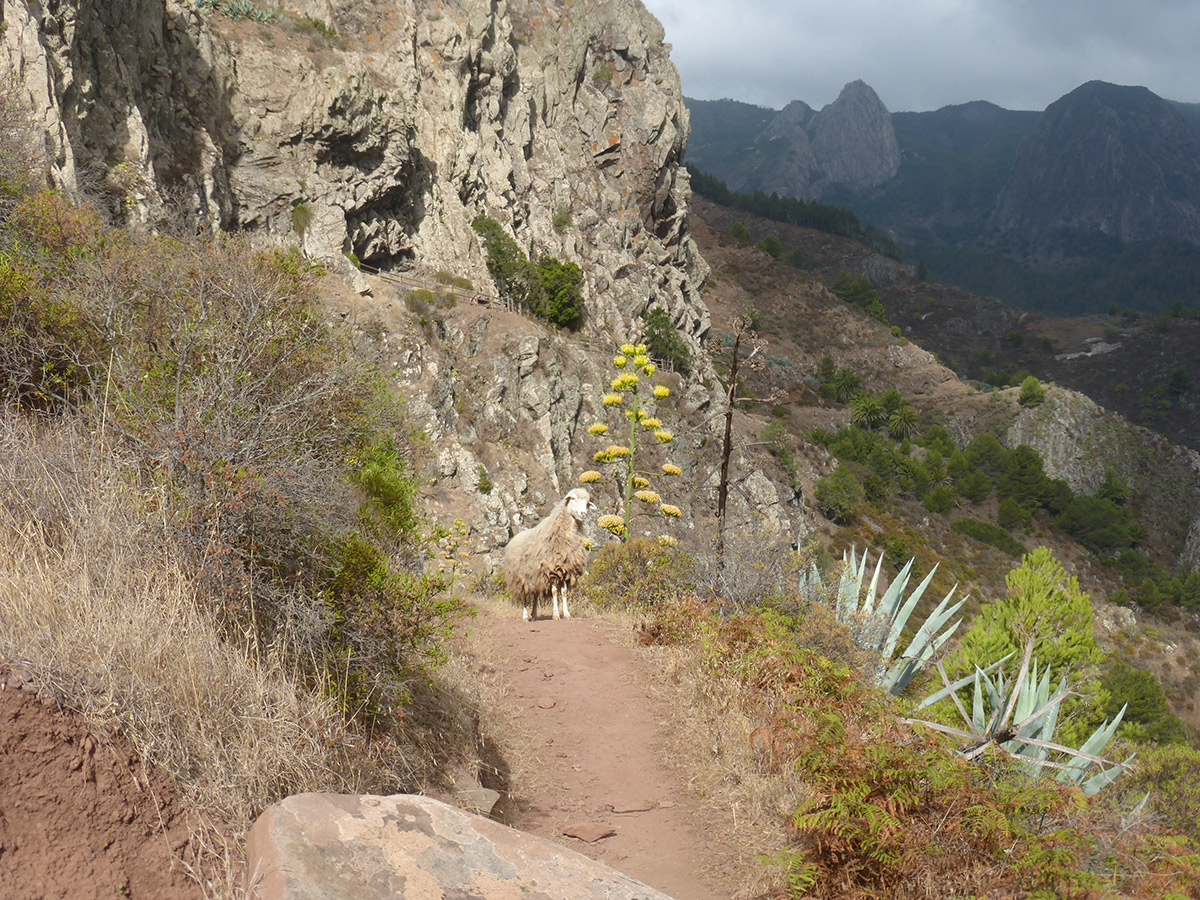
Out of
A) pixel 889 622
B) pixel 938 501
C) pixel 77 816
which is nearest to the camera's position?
pixel 77 816

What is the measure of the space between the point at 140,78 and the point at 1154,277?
234082 mm

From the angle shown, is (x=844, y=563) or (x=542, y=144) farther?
(x=542, y=144)

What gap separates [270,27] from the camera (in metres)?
31.9

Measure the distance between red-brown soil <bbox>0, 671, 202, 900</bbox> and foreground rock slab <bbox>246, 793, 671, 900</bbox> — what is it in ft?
1.01

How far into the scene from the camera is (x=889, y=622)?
27.2 feet

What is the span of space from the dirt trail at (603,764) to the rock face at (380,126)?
1562 cm

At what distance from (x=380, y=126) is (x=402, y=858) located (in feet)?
116

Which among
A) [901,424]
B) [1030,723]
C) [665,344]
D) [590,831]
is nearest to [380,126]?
[665,344]

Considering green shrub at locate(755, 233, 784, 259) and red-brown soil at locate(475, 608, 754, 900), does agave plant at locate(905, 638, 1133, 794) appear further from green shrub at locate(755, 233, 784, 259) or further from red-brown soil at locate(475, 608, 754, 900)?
green shrub at locate(755, 233, 784, 259)

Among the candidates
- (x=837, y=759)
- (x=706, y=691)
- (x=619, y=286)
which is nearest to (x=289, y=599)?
(x=837, y=759)

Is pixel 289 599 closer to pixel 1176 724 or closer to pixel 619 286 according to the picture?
pixel 1176 724

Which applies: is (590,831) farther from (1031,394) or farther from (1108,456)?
(1108,456)

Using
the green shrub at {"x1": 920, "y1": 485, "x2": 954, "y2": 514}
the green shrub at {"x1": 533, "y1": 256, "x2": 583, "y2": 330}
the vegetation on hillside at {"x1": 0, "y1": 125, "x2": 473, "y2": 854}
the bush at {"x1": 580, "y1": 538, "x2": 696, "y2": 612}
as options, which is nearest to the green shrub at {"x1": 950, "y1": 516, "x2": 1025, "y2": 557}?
the green shrub at {"x1": 920, "y1": 485, "x2": 954, "y2": 514}

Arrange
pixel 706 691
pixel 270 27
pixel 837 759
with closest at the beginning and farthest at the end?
pixel 837 759
pixel 706 691
pixel 270 27
